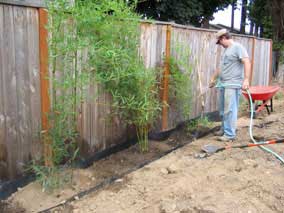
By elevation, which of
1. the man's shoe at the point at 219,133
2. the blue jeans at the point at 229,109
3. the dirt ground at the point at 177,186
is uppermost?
the blue jeans at the point at 229,109

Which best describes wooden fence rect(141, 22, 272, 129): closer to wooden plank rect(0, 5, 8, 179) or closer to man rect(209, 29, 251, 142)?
man rect(209, 29, 251, 142)

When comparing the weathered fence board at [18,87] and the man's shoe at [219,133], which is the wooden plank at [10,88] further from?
the man's shoe at [219,133]

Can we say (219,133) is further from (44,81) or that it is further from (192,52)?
(44,81)

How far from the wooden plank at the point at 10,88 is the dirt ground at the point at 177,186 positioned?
435mm

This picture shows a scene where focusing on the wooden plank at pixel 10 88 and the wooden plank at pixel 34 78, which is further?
the wooden plank at pixel 34 78

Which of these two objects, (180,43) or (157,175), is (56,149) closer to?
(157,175)

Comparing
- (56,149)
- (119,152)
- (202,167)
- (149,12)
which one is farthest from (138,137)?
(149,12)

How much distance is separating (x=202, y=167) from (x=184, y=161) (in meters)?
0.33

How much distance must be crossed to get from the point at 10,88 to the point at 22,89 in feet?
0.42

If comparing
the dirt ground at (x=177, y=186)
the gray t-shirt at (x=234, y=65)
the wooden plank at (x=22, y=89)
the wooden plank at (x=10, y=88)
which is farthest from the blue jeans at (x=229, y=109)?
the wooden plank at (x=10, y=88)

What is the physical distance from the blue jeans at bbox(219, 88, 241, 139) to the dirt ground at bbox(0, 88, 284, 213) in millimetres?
602

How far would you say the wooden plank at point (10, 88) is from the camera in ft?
9.17

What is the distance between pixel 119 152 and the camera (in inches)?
174

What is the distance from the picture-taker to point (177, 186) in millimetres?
3314
